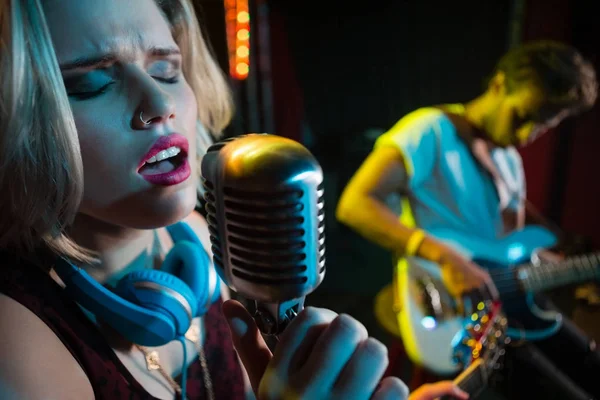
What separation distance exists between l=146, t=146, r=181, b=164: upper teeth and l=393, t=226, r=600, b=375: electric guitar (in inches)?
52.7

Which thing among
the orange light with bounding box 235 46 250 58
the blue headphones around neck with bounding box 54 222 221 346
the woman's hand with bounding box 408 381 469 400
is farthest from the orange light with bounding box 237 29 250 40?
the woman's hand with bounding box 408 381 469 400

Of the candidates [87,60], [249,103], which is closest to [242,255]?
[87,60]

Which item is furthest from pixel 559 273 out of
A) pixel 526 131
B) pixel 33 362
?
pixel 33 362

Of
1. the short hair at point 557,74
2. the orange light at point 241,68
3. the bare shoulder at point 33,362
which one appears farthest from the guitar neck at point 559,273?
the bare shoulder at point 33,362

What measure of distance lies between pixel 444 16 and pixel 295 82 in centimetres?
87

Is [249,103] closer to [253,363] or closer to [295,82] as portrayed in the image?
[295,82]

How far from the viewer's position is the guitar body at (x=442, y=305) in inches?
66.9

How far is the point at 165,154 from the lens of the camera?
2.01ft

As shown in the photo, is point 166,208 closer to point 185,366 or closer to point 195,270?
point 195,270

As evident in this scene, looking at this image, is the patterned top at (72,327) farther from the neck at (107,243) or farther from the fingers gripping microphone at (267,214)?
the fingers gripping microphone at (267,214)

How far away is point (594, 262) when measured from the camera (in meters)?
2.06

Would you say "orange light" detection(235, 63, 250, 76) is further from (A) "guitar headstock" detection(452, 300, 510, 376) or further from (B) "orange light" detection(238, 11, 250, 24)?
(A) "guitar headstock" detection(452, 300, 510, 376)

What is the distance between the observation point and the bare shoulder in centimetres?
54

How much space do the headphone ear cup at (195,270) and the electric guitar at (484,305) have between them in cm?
118
